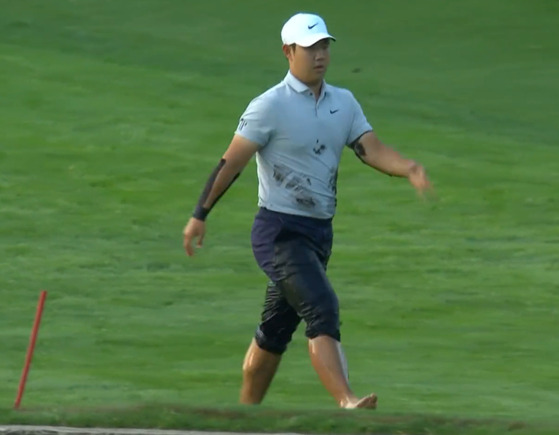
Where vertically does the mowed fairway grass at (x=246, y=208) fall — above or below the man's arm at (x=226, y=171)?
below

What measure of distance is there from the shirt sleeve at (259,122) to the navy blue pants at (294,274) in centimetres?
38

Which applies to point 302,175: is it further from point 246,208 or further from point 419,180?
point 246,208

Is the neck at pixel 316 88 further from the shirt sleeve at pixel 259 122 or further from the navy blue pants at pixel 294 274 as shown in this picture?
the navy blue pants at pixel 294 274

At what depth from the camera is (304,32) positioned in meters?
7.95

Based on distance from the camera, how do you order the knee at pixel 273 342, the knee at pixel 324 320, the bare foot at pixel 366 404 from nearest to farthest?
the bare foot at pixel 366 404, the knee at pixel 324 320, the knee at pixel 273 342

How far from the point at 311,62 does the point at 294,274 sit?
0.96 meters

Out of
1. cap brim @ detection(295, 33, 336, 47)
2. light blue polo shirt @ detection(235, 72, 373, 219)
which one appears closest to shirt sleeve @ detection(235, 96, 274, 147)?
light blue polo shirt @ detection(235, 72, 373, 219)

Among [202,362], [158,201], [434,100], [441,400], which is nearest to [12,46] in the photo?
[434,100]

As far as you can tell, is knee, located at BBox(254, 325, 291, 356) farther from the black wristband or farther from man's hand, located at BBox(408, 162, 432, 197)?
man's hand, located at BBox(408, 162, 432, 197)

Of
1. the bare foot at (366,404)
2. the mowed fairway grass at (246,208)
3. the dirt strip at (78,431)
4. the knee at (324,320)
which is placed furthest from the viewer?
the mowed fairway grass at (246,208)

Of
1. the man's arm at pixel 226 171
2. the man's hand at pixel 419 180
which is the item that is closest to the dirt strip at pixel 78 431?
the man's arm at pixel 226 171

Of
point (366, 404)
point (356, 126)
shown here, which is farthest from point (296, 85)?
point (366, 404)

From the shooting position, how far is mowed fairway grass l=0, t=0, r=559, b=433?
1023cm

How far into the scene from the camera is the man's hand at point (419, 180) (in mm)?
7809
